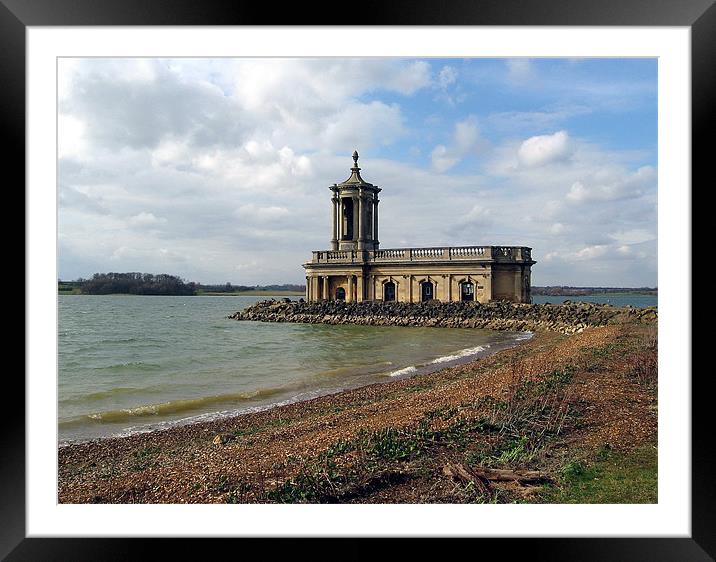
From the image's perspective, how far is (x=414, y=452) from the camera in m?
5.33

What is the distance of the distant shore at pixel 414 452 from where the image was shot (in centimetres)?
459

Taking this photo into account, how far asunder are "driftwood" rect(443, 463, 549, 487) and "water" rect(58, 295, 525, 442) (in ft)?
17.3

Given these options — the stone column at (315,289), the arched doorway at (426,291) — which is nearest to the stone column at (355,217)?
the stone column at (315,289)

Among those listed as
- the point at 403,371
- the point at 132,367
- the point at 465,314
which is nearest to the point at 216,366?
the point at 132,367

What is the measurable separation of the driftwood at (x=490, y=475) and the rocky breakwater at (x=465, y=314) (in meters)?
15.7

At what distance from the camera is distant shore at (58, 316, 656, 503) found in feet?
15.0

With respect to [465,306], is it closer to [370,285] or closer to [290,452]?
[370,285]

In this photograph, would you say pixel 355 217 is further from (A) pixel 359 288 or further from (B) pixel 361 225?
(A) pixel 359 288

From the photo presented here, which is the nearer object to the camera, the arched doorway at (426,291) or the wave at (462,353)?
the wave at (462,353)
